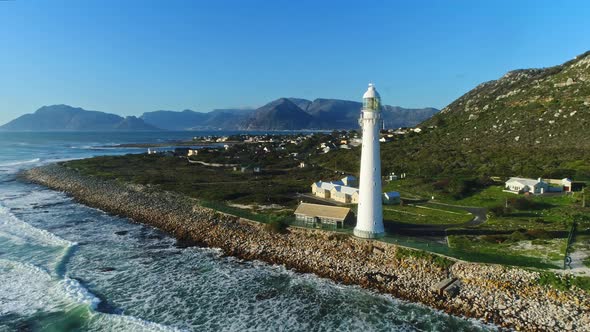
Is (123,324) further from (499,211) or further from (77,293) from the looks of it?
(499,211)

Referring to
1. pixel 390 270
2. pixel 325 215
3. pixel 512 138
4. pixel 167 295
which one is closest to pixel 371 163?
pixel 390 270

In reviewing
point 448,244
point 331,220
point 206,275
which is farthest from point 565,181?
point 206,275

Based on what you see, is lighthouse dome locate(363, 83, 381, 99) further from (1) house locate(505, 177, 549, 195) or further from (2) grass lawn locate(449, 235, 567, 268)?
(1) house locate(505, 177, 549, 195)

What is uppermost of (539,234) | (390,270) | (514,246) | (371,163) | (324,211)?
(371,163)

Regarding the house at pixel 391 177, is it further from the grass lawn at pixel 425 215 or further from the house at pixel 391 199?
the grass lawn at pixel 425 215

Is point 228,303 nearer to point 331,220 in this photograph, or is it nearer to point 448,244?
point 331,220

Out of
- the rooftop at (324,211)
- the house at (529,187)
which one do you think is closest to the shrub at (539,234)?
the rooftop at (324,211)
